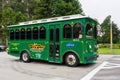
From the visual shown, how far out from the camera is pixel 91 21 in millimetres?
14453

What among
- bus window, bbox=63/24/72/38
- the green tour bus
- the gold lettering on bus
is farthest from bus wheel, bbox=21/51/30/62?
bus window, bbox=63/24/72/38

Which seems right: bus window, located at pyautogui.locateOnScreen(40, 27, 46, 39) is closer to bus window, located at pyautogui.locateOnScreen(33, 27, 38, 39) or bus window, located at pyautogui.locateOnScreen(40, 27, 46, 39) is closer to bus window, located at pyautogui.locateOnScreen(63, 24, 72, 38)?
bus window, located at pyautogui.locateOnScreen(33, 27, 38, 39)

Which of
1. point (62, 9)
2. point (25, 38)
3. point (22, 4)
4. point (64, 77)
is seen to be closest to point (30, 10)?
point (22, 4)

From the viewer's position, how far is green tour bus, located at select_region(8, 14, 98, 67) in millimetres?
13648

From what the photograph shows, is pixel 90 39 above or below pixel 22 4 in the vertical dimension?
below

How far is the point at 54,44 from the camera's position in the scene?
15.0 metres

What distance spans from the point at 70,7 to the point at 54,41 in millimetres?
23190

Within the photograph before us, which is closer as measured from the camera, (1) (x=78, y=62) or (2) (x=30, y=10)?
(1) (x=78, y=62)

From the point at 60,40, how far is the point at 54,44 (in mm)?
596

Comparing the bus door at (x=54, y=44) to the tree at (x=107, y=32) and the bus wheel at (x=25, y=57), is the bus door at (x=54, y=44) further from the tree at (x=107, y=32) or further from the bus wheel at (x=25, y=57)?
the tree at (x=107, y=32)

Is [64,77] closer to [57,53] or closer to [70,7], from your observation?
[57,53]

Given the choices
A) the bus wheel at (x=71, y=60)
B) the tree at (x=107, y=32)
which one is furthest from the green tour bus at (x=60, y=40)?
the tree at (x=107, y=32)

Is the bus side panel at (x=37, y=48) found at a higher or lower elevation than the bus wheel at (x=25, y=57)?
higher

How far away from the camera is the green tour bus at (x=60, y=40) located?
1365 cm
